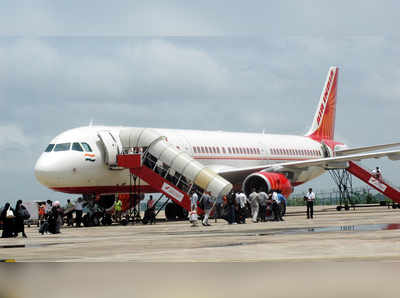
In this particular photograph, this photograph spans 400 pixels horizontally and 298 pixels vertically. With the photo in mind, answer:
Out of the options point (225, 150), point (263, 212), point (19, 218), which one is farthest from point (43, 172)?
point (225, 150)

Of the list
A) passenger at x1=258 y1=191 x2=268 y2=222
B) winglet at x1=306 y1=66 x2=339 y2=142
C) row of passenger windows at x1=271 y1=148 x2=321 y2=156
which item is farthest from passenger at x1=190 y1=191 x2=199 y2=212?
winglet at x1=306 y1=66 x2=339 y2=142

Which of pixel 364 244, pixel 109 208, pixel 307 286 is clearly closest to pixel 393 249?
pixel 364 244

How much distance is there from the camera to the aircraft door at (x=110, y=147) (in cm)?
2945

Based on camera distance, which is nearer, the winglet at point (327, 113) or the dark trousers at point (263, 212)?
the dark trousers at point (263, 212)

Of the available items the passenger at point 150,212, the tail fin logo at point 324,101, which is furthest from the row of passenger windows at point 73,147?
the tail fin logo at point 324,101

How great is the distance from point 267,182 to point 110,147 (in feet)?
22.9

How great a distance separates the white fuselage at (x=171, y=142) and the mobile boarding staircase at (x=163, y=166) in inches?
35.6

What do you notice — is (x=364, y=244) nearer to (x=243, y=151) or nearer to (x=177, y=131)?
(x=177, y=131)

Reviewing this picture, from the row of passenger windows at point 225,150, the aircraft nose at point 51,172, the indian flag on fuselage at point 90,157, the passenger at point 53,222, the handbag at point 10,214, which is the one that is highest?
the row of passenger windows at point 225,150

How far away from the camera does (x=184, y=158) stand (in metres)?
29.9

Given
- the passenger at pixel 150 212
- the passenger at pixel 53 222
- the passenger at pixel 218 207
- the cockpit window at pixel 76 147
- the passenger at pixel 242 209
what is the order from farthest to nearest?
the passenger at pixel 150 212 < the cockpit window at pixel 76 147 < the passenger at pixel 218 207 < the passenger at pixel 242 209 < the passenger at pixel 53 222

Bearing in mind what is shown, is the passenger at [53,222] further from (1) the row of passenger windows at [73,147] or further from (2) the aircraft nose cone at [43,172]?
(1) the row of passenger windows at [73,147]

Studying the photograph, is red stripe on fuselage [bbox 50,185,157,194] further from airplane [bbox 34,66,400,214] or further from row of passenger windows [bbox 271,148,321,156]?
row of passenger windows [bbox 271,148,321,156]

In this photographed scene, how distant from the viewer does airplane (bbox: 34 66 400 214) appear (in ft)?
94.4
